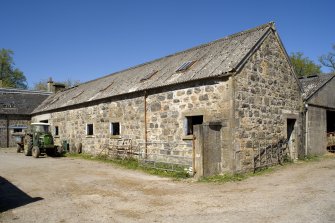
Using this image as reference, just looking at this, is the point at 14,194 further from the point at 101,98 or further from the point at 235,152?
the point at 101,98

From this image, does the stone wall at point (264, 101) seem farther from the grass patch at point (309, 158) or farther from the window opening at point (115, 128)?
the window opening at point (115, 128)

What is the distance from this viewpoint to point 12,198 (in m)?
8.44

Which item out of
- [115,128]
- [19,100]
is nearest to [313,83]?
[115,128]

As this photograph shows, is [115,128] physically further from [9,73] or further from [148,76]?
[9,73]

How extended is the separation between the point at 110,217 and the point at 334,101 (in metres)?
18.0

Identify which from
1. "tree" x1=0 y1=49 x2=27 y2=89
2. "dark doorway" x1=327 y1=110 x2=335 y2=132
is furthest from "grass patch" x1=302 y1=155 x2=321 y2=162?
"tree" x1=0 y1=49 x2=27 y2=89

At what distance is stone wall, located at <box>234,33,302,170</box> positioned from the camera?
1195 centimetres

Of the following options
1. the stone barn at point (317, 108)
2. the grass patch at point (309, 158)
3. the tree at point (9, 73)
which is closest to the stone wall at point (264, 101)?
the grass patch at point (309, 158)

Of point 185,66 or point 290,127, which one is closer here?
point 185,66

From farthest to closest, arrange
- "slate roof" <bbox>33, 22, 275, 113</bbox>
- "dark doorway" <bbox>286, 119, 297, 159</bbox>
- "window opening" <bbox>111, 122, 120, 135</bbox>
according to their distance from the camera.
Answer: "window opening" <bbox>111, 122, 120, 135</bbox>, "dark doorway" <bbox>286, 119, 297, 159</bbox>, "slate roof" <bbox>33, 22, 275, 113</bbox>

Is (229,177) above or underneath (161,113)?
underneath

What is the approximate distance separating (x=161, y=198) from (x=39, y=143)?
42.5 feet

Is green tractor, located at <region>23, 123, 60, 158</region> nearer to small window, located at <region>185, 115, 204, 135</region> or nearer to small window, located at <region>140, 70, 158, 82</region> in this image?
small window, located at <region>140, 70, 158, 82</region>

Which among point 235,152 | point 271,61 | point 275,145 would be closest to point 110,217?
point 235,152
